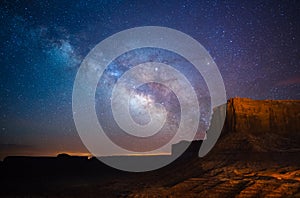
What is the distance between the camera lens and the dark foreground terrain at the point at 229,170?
74.7 ft

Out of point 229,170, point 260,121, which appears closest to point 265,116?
point 260,121

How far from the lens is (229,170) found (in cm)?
2866

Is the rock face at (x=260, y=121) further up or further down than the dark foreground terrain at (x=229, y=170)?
further up

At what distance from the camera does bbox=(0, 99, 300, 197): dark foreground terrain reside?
74.7 ft

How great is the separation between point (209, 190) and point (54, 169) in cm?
4257

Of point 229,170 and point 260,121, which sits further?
point 260,121

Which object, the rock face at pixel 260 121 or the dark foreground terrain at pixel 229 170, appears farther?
the rock face at pixel 260 121

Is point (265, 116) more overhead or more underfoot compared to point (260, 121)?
more overhead

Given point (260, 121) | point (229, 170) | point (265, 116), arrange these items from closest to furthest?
point (229, 170), point (260, 121), point (265, 116)

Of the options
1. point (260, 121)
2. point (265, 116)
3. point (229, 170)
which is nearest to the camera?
point (229, 170)

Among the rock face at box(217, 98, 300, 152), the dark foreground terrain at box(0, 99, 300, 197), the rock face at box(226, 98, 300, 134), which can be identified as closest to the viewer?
the dark foreground terrain at box(0, 99, 300, 197)

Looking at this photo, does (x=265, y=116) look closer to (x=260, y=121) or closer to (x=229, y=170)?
(x=260, y=121)

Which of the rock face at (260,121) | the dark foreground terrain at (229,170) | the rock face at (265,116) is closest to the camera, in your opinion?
the dark foreground terrain at (229,170)

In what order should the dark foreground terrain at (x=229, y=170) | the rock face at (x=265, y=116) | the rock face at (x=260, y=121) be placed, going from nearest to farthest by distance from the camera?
1. the dark foreground terrain at (x=229, y=170)
2. the rock face at (x=260, y=121)
3. the rock face at (x=265, y=116)
